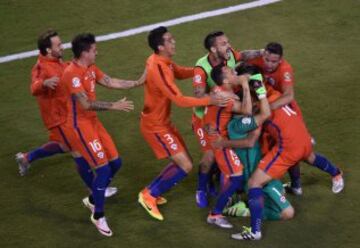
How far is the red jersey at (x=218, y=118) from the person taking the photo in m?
8.80

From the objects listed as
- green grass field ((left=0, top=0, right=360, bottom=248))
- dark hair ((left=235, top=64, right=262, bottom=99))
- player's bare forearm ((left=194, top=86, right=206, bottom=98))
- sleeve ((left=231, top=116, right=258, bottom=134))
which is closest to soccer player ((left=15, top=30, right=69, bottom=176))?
green grass field ((left=0, top=0, right=360, bottom=248))

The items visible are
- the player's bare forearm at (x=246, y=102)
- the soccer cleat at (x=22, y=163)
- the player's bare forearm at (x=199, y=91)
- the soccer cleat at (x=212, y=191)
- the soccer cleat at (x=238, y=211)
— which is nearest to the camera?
the player's bare forearm at (x=246, y=102)

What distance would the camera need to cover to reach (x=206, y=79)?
30.1 ft

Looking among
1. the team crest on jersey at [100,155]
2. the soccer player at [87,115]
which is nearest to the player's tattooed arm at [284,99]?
the soccer player at [87,115]

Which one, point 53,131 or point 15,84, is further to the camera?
point 15,84

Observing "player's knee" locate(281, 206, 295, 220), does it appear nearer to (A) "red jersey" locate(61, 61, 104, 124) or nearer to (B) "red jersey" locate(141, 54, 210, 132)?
(B) "red jersey" locate(141, 54, 210, 132)

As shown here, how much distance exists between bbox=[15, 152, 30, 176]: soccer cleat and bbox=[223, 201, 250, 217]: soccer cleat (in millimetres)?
2696

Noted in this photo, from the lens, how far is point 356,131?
10.6 metres

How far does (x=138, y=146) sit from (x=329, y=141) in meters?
2.51

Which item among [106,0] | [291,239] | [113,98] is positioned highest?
[106,0]

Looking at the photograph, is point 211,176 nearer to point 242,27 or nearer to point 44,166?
point 44,166

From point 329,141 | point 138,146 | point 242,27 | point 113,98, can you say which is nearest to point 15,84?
point 113,98

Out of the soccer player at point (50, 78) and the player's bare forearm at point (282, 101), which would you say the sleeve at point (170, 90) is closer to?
the player's bare forearm at point (282, 101)

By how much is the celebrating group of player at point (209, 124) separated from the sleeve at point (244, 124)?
0.4 inches
